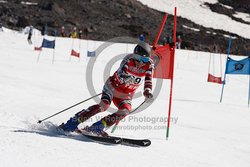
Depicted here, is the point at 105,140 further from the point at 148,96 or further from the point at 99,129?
the point at 148,96

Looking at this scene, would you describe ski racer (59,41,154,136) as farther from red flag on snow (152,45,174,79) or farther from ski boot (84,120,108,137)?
red flag on snow (152,45,174,79)

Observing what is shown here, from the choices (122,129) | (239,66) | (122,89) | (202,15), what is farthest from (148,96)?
(202,15)

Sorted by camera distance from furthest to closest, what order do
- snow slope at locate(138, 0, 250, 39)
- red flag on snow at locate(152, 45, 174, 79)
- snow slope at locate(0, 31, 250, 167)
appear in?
snow slope at locate(138, 0, 250, 39) < red flag on snow at locate(152, 45, 174, 79) < snow slope at locate(0, 31, 250, 167)

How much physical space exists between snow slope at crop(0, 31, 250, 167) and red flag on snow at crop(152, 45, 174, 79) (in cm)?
119

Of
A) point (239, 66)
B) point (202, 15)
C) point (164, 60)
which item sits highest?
point (202, 15)

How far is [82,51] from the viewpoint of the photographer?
27.1m

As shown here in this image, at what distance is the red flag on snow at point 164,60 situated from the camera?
7578mm

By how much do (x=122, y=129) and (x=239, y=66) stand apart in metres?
7.75

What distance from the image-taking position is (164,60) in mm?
7719

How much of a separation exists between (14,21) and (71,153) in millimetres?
38700

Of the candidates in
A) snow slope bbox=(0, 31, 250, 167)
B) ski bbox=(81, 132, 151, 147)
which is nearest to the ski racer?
ski bbox=(81, 132, 151, 147)

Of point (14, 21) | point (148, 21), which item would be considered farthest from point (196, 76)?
point (148, 21)

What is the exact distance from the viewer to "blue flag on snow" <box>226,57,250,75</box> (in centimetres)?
1373

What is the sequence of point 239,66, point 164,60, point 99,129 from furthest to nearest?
point 239,66, point 164,60, point 99,129
